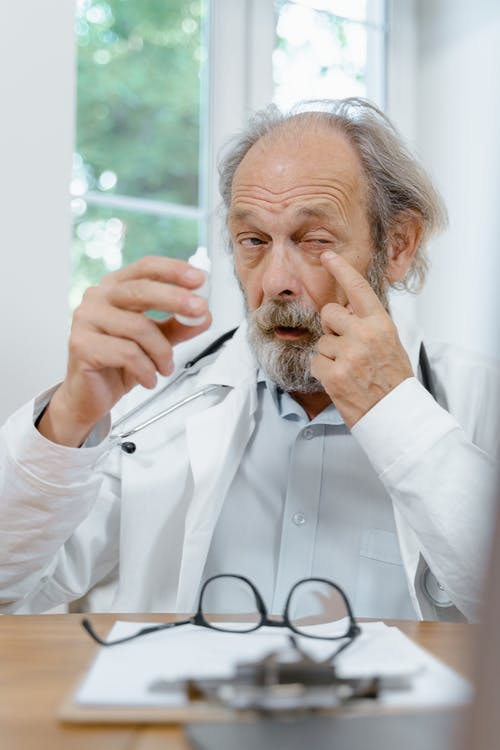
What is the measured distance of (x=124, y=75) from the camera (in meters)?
2.16

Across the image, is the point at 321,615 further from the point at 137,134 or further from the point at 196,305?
the point at 137,134

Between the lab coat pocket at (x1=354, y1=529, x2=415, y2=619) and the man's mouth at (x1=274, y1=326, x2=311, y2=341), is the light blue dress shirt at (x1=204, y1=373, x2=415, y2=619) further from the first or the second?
the man's mouth at (x1=274, y1=326, x2=311, y2=341)

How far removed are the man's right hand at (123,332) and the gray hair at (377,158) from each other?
2.24 ft

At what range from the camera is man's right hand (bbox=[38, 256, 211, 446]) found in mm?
905

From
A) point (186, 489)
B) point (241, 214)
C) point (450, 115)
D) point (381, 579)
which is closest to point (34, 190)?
point (241, 214)

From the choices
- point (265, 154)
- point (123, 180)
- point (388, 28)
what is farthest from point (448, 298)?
point (265, 154)

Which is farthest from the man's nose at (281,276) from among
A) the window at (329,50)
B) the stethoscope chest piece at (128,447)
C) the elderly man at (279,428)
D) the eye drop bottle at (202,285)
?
the window at (329,50)

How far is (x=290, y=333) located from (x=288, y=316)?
4 centimetres

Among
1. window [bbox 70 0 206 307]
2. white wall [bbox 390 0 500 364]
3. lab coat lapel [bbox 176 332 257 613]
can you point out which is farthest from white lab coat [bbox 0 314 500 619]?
white wall [bbox 390 0 500 364]

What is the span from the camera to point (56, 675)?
62 centimetres

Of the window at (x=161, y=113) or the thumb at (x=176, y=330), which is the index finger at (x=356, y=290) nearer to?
the thumb at (x=176, y=330)

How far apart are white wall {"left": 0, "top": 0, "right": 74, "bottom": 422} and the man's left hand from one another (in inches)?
22.1

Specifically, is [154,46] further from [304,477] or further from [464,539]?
[464,539]

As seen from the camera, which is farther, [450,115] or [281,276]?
[450,115]
